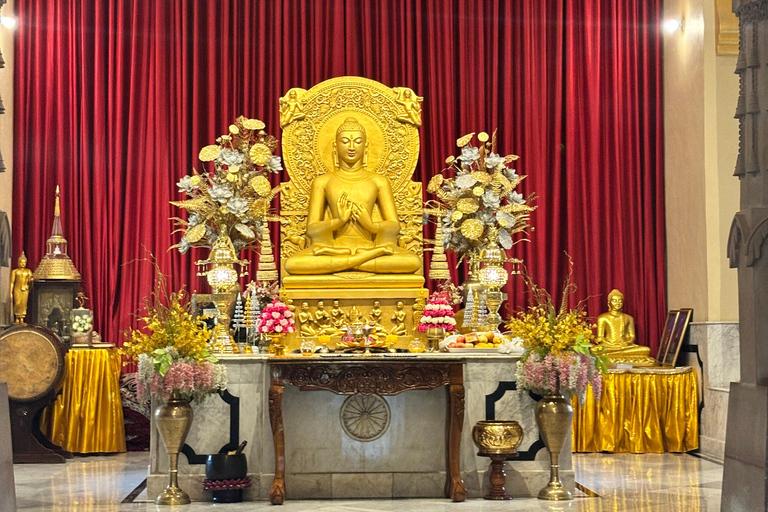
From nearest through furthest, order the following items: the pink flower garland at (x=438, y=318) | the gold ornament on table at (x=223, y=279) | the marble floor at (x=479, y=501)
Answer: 1. the marble floor at (x=479, y=501)
2. the gold ornament on table at (x=223, y=279)
3. the pink flower garland at (x=438, y=318)

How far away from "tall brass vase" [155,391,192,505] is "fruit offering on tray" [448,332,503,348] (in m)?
1.66

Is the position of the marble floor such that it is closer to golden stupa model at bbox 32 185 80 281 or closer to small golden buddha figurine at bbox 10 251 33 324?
small golden buddha figurine at bbox 10 251 33 324

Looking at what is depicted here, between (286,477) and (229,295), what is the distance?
1.24 meters

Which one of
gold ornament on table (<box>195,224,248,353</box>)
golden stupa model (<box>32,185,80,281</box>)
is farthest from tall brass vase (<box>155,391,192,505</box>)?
golden stupa model (<box>32,185,80,281</box>)

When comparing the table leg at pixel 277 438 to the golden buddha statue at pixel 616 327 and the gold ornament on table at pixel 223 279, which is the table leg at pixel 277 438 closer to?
the gold ornament on table at pixel 223 279

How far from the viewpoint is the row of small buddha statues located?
7574 mm

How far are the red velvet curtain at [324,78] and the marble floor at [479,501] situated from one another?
6.08 ft

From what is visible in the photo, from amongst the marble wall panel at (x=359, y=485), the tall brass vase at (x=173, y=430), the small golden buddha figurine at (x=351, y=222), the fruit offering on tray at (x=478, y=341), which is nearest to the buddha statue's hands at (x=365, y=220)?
the small golden buddha figurine at (x=351, y=222)

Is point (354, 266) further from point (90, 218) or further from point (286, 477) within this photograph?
point (90, 218)

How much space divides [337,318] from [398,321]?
0.41 meters

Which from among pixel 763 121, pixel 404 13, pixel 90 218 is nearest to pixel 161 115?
pixel 90 218

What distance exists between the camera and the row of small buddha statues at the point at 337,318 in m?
7.57

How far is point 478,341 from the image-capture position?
6996mm

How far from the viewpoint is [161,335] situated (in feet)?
21.2
